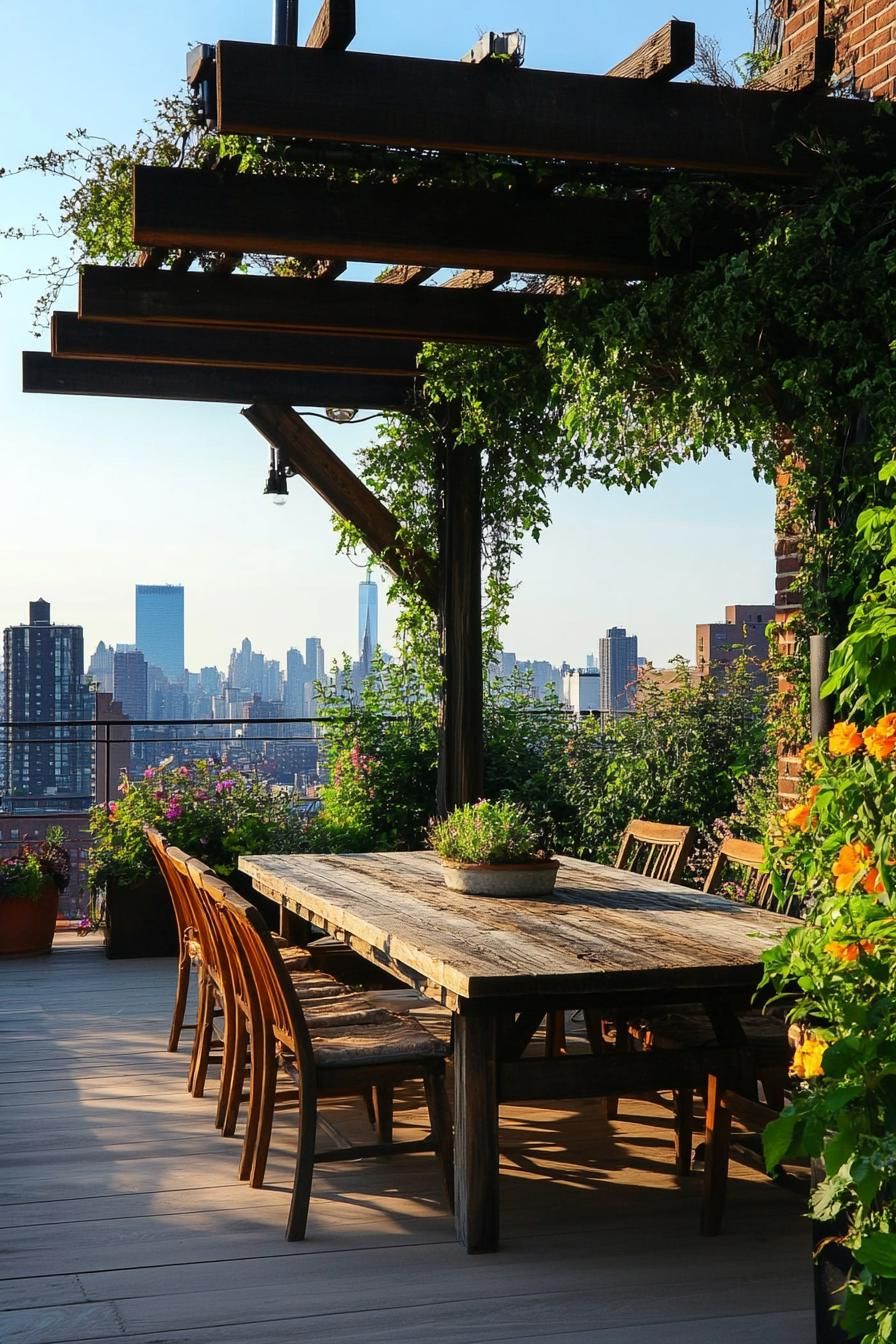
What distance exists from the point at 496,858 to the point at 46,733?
586 centimetres

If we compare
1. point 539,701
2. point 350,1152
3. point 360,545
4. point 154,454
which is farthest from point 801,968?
point 154,454

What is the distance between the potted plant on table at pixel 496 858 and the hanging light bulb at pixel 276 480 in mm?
3707

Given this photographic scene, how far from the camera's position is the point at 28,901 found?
8008mm

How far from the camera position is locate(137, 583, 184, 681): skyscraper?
4069cm

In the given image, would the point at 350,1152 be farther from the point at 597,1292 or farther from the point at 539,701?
the point at 539,701

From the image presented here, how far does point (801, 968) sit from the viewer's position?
2398mm

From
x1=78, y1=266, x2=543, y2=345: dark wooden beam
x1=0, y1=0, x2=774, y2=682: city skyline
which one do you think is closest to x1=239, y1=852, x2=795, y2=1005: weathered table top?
x1=0, y1=0, x2=774, y2=682: city skyline

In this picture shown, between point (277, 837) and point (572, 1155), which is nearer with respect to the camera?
point (572, 1155)

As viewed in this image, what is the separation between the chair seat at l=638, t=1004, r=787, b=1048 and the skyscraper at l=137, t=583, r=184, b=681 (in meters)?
32.6

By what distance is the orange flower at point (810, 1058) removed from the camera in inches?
89.0

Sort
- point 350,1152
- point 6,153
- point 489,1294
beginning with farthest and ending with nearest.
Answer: point 6,153 < point 350,1152 < point 489,1294

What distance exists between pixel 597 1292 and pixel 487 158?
3327 millimetres

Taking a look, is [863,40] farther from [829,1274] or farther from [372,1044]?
[829,1274]

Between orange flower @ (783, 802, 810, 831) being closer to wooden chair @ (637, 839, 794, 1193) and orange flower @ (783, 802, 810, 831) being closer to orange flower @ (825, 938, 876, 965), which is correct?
orange flower @ (825, 938, 876, 965)
